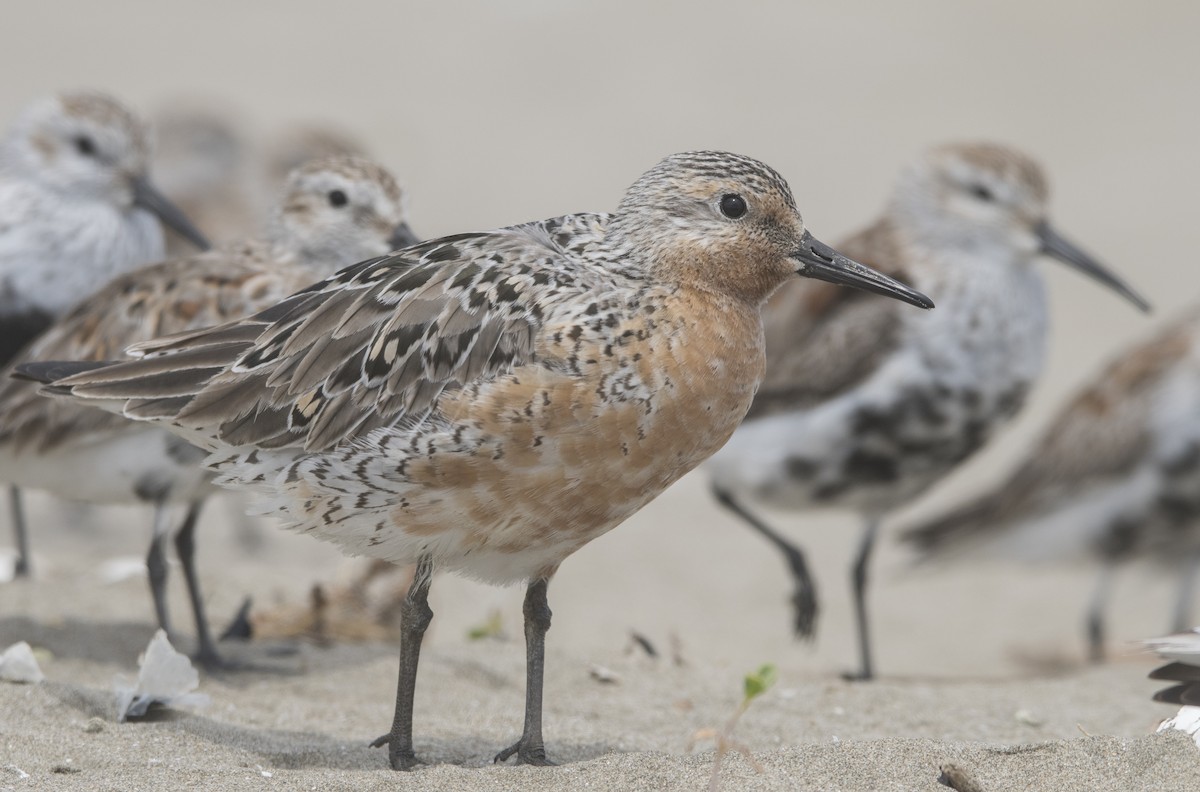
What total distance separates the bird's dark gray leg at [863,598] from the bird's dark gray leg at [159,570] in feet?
9.72

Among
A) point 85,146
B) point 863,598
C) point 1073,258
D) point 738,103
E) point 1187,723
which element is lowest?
point 863,598

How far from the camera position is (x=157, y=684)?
17.0 feet

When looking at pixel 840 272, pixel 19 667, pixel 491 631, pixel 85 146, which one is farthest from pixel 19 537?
pixel 840 272

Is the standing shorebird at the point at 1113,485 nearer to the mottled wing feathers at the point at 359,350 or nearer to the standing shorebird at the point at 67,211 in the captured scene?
the standing shorebird at the point at 67,211

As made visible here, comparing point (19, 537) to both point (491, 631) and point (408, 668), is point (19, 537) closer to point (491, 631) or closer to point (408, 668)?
point (491, 631)

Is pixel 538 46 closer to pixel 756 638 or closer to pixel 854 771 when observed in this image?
pixel 756 638

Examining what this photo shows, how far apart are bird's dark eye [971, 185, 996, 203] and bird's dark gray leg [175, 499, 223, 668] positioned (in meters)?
4.19

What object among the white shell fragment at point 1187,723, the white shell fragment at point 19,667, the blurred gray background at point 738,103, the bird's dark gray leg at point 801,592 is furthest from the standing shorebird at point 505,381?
the blurred gray background at point 738,103

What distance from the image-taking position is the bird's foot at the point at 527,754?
4906mm

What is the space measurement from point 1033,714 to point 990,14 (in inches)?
651

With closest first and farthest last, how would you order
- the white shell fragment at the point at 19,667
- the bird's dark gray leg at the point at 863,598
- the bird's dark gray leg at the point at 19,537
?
the white shell fragment at the point at 19,667 → the bird's dark gray leg at the point at 19,537 → the bird's dark gray leg at the point at 863,598

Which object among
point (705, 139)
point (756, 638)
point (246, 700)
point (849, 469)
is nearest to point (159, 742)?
point (246, 700)

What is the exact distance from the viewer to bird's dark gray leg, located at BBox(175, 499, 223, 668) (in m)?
6.56

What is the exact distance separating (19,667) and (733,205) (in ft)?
8.95
